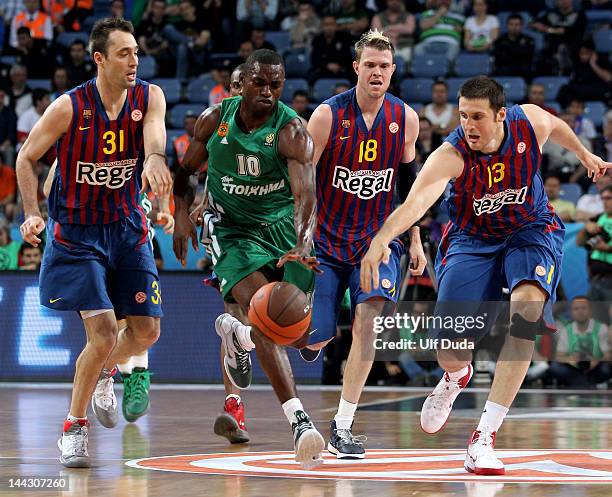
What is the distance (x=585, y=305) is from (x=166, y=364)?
13.5ft

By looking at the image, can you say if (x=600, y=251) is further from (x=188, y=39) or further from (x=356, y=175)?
(x=188, y=39)

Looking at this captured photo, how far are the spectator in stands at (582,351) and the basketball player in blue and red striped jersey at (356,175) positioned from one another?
4.31 meters

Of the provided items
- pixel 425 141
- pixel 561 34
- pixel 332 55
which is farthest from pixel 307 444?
pixel 561 34

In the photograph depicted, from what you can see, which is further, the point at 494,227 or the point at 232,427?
the point at 232,427

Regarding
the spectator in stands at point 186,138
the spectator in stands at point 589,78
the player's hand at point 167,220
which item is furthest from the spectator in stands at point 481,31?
the player's hand at point 167,220

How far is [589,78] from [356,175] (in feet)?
28.3

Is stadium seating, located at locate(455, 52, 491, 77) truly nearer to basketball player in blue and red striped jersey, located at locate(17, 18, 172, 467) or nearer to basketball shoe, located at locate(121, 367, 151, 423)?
basketball shoe, located at locate(121, 367, 151, 423)

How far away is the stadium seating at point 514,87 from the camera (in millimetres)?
15000

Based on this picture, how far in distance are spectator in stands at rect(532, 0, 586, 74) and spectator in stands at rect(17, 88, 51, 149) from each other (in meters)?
6.45

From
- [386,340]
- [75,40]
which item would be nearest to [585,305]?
[386,340]

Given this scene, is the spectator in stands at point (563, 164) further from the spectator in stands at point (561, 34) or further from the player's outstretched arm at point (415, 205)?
the player's outstretched arm at point (415, 205)

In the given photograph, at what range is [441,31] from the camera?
52.7ft

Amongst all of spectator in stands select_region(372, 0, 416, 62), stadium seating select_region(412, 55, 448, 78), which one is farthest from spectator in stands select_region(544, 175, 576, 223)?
spectator in stands select_region(372, 0, 416, 62)

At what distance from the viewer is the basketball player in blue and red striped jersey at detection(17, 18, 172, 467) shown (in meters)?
6.53
